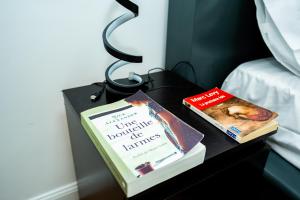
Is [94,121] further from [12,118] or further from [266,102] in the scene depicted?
[266,102]

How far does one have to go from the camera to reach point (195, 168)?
521 millimetres

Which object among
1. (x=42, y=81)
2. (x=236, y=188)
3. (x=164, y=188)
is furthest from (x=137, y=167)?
(x=42, y=81)

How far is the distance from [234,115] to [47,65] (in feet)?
1.92

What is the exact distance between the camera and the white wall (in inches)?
26.9

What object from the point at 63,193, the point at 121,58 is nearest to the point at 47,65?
the point at 121,58

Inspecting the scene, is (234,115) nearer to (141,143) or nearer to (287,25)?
(141,143)

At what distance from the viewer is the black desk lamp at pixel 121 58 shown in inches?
26.7

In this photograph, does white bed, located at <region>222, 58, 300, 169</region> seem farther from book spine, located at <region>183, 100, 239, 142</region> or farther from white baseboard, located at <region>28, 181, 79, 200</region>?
white baseboard, located at <region>28, 181, 79, 200</region>

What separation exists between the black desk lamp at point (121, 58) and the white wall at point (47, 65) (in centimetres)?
9

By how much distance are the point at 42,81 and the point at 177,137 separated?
499 millimetres

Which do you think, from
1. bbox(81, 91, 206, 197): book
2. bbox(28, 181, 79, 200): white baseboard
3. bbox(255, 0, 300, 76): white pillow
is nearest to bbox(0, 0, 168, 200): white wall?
bbox(28, 181, 79, 200): white baseboard

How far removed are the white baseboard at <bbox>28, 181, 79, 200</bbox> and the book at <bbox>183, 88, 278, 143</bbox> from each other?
A: 632 millimetres

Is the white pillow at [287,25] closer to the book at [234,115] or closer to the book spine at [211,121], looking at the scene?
the book at [234,115]

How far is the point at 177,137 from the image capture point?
0.51m
